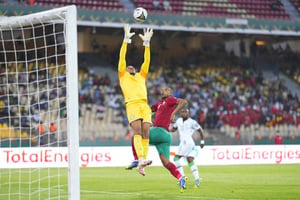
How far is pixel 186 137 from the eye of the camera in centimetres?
1752

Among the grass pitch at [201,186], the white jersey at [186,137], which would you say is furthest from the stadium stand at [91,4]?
the white jersey at [186,137]

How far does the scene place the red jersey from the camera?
13666 millimetres

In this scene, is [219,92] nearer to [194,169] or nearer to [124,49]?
[194,169]

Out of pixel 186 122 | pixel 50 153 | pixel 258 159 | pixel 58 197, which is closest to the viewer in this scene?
pixel 58 197

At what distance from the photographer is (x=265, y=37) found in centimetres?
3931

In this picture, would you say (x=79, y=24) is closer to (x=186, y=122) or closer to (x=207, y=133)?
(x=207, y=133)

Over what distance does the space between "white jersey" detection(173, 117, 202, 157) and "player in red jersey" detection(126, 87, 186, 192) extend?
3.12 m

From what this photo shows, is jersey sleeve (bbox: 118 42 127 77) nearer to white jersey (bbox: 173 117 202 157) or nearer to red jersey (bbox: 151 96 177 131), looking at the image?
red jersey (bbox: 151 96 177 131)

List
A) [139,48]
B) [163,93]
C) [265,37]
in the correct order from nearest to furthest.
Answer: [163,93], [139,48], [265,37]

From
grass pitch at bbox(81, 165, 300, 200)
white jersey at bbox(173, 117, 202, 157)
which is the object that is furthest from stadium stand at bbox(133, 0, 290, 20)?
white jersey at bbox(173, 117, 202, 157)

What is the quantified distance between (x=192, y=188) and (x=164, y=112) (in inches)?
112

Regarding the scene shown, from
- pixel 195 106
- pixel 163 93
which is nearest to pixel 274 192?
pixel 163 93

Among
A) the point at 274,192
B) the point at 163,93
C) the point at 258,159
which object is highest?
the point at 163,93

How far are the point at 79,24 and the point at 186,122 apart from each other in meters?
15.1
